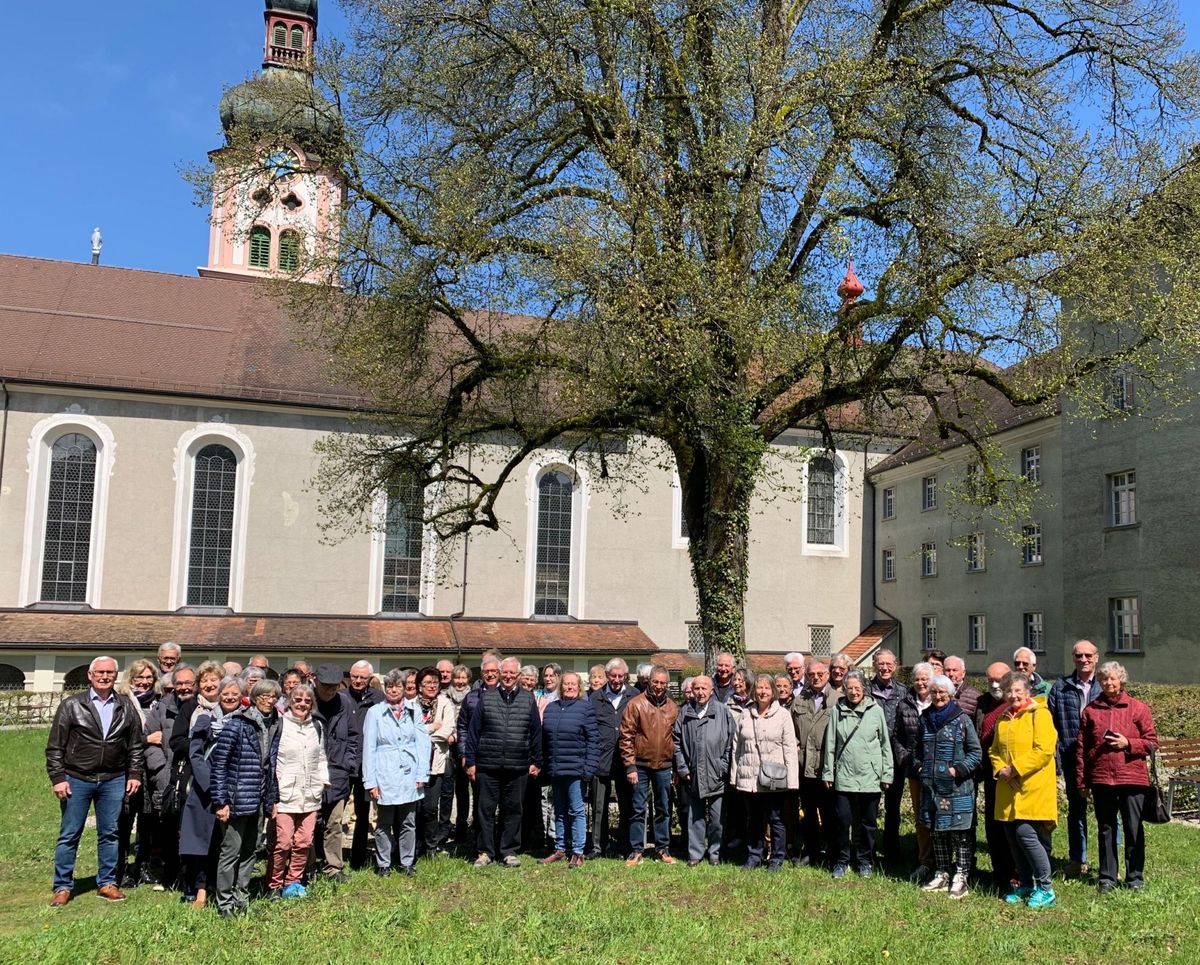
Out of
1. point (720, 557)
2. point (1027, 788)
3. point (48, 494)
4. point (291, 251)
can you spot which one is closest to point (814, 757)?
point (1027, 788)

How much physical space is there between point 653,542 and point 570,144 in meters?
17.7

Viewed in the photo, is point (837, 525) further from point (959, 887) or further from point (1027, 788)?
point (1027, 788)

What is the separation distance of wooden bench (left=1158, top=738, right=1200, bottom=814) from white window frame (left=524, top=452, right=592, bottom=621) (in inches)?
764

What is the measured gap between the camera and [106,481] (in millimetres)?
27641

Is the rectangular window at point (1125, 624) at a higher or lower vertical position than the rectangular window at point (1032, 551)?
lower

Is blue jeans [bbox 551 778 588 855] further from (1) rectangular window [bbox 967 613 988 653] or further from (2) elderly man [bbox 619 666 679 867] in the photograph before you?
(1) rectangular window [bbox 967 613 988 653]

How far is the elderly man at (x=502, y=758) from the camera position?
9.15 meters

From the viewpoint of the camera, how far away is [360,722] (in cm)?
877

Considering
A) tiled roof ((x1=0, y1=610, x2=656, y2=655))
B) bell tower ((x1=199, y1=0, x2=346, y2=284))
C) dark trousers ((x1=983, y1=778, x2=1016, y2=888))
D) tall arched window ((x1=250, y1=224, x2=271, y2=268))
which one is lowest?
dark trousers ((x1=983, y1=778, x2=1016, y2=888))

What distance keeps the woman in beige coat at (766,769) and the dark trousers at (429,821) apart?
2.64m

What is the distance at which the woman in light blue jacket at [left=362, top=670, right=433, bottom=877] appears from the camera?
8578 mm

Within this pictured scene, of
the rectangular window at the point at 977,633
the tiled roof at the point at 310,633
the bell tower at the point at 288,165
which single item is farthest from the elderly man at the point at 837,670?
the rectangular window at the point at 977,633

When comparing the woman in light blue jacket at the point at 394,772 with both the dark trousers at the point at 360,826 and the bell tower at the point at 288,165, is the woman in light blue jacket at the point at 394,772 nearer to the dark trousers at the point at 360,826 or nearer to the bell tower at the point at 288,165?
the dark trousers at the point at 360,826

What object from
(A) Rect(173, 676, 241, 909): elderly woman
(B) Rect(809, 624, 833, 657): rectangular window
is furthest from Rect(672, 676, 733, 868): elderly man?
(B) Rect(809, 624, 833, 657): rectangular window
